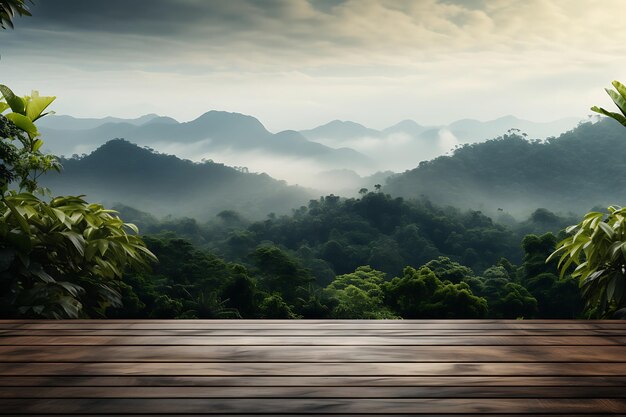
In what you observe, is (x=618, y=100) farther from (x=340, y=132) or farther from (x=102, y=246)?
(x=340, y=132)

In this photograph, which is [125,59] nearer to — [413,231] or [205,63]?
[205,63]

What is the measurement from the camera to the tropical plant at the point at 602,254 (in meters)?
2.90

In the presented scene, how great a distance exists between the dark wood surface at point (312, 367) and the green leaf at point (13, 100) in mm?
1453

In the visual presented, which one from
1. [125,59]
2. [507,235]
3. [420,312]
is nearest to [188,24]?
[125,59]

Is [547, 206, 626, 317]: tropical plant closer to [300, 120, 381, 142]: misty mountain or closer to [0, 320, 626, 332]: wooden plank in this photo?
[0, 320, 626, 332]: wooden plank

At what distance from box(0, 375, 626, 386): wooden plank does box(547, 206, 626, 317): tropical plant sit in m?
1.55

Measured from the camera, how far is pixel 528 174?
82.0 ft

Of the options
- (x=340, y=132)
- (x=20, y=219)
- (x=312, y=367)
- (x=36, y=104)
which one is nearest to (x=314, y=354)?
(x=312, y=367)

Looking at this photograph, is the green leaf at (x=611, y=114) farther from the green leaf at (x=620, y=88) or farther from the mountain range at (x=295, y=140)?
the mountain range at (x=295, y=140)

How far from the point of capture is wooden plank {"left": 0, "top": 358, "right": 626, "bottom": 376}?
1.52m

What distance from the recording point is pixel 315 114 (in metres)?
15.6

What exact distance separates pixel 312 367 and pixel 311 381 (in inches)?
4.2

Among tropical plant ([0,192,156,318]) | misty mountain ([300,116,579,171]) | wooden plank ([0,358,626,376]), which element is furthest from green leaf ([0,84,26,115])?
misty mountain ([300,116,579,171])

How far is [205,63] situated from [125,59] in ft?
Answer: 12.4
